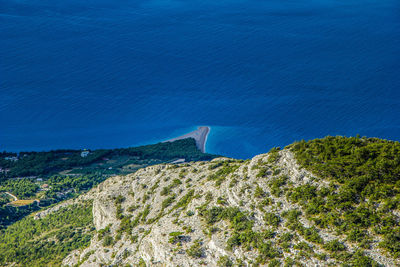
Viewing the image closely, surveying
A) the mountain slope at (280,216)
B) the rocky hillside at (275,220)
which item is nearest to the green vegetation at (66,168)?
the mountain slope at (280,216)

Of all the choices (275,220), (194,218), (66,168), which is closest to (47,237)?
(194,218)

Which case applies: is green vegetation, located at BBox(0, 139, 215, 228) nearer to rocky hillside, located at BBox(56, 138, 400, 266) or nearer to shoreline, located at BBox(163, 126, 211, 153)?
shoreline, located at BBox(163, 126, 211, 153)

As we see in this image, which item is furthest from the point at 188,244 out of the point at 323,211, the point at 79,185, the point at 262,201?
the point at 79,185

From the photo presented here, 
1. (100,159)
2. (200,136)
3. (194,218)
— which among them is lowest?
(194,218)

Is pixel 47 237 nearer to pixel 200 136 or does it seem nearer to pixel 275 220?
pixel 275 220

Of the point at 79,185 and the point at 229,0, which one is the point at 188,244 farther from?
the point at 229,0

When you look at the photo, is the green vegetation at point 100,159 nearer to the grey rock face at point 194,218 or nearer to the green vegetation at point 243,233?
the grey rock face at point 194,218
